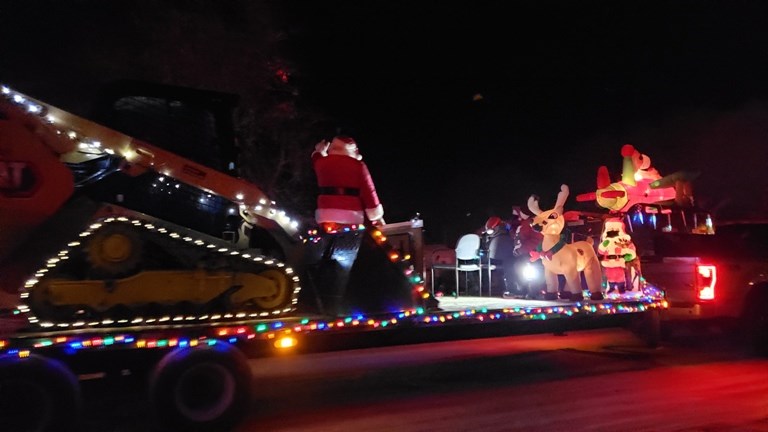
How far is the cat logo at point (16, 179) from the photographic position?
5.59 metres

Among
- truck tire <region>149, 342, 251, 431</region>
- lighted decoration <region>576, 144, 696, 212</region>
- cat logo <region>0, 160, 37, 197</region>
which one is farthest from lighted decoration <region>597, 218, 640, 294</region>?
cat logo <region>0, 160, 37, 197</region>

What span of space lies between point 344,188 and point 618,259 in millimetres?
4320

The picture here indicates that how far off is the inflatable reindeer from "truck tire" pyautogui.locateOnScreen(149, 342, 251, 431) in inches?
194

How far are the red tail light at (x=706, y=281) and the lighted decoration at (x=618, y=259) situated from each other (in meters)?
0.82

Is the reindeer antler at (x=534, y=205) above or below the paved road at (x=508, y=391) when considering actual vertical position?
above

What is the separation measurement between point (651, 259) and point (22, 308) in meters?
8.02

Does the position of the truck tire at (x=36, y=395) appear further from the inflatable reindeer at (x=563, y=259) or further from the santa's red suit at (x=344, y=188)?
the inflatable reindeer at (x=563, y=259)

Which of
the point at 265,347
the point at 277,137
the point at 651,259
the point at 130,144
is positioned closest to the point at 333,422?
the point at 265,347

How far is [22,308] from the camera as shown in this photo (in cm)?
548

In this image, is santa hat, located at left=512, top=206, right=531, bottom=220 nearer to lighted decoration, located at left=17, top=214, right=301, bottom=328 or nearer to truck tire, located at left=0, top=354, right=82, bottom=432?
lighted decoration, located at left=17, top=214, right=301, bottom=328

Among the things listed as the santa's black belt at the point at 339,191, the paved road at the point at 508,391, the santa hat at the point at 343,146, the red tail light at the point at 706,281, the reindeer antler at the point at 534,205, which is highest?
the santa hat at the point at 343,146

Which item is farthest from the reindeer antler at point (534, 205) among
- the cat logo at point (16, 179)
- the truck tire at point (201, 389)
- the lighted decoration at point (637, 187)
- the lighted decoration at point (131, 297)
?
the cat logo at point (16, 179)

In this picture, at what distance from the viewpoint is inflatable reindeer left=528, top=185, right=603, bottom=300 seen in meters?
9.34

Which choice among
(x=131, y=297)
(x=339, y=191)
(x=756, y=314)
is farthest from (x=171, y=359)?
(x=756, y=314)
